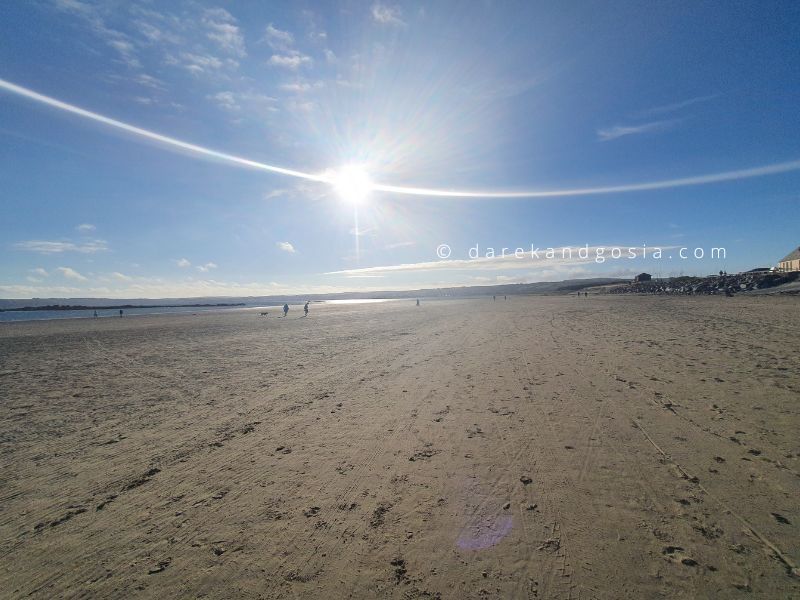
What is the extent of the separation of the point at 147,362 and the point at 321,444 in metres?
12.6

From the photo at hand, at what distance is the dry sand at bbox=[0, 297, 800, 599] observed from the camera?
10.9 feet

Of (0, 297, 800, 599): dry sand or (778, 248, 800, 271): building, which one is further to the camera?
(778, 248, 800, 271): building

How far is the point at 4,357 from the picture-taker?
17125mm

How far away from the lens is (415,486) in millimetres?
4852

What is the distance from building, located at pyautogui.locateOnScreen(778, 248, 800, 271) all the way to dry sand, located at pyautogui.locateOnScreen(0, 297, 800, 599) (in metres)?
79.6

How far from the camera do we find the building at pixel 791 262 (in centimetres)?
6156

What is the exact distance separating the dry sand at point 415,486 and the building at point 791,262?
7962 cm

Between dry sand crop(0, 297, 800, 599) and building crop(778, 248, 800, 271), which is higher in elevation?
building crop(778, 248, 800, 271)

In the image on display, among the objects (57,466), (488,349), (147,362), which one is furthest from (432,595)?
(147,362)

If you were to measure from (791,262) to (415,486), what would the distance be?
311 ft

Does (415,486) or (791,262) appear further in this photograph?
(791,262)

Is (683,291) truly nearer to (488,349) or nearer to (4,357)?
(488,349)

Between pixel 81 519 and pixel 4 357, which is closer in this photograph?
pixel 81 519

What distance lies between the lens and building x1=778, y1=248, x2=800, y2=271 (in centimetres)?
6156
